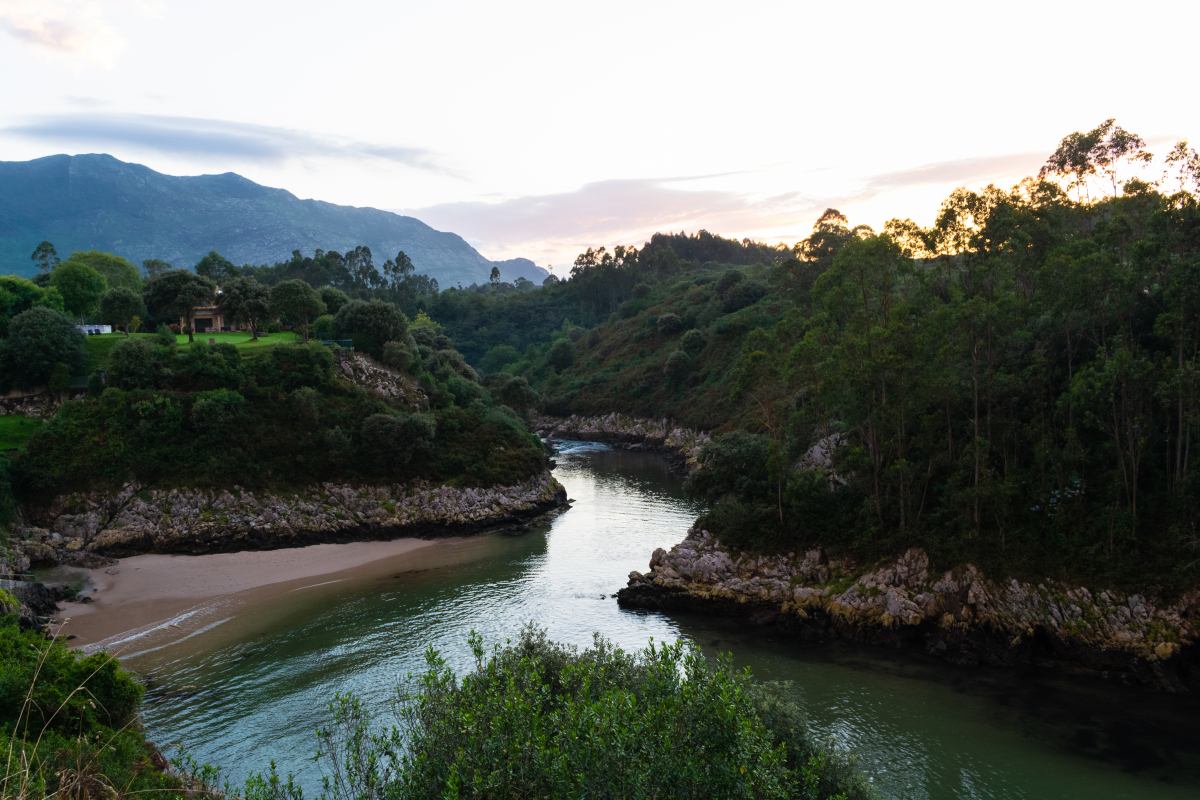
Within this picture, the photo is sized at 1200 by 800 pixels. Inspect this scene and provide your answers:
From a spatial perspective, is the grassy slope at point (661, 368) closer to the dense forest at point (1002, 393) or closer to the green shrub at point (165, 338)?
the dense forest at point (1002, 393)

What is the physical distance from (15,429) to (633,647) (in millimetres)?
43165

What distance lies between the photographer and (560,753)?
12133 millimetres

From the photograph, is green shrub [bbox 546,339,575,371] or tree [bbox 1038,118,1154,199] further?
green shrub [bbox 546,339,575,371]

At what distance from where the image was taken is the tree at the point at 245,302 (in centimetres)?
5897

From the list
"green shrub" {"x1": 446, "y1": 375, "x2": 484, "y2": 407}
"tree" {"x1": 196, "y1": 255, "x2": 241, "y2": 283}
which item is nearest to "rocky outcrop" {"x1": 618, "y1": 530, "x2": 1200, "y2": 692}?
"green shrub" {"x1": 446, "y1": 375, "x2": 484, "y2": 407}

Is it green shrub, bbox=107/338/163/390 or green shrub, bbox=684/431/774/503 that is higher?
green shrub, bbox=107/338/163/390

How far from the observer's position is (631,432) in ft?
298

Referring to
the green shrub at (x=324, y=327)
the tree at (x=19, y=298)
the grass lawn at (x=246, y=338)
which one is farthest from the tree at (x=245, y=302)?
the tree at (x=19, y=298)

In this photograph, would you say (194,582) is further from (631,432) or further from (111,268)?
(111,268)

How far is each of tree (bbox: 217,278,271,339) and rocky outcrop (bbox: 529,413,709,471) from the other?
41.9 m

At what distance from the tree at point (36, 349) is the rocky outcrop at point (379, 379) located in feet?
57.4

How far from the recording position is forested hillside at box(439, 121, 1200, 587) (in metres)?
26.2

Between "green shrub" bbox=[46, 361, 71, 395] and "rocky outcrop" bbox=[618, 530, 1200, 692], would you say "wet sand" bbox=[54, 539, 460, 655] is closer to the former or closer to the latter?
"green shrub" bbox=[46, 361, 71, 395]

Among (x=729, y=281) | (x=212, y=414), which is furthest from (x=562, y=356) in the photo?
(x=212, y=414)
